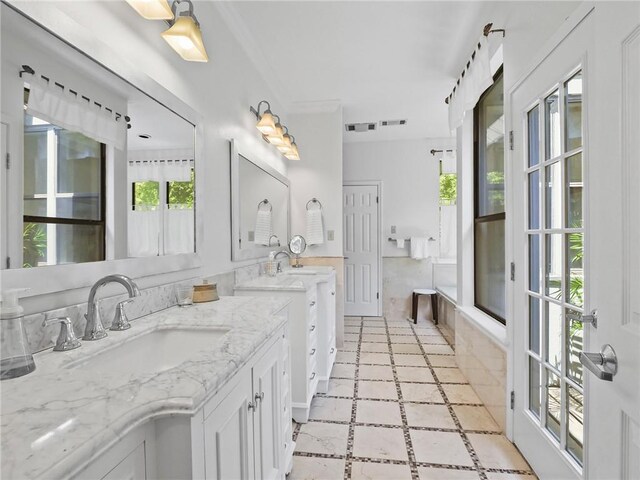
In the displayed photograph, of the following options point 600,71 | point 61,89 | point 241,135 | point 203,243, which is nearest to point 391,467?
point 203,243

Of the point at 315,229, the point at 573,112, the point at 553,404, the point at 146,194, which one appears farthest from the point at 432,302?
the point at 146,194

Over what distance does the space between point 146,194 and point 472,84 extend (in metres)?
2.19

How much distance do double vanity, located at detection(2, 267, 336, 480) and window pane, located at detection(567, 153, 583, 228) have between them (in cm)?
124

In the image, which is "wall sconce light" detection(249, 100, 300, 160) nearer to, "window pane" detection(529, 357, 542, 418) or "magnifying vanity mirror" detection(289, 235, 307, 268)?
"magnifying vanity mirror" detection(289, 235, 307, 268)

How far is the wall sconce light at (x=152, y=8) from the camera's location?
1136mm

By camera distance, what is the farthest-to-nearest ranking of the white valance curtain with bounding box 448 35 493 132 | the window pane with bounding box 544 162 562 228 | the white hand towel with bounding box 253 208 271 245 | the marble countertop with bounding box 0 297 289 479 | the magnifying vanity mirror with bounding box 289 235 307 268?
1. the magnifying vanity mirror with bounding box 289 235 307 268
2. the white hand towel with bounding box 253 208 271 245
3. the white valance curtain with bounding box 448 35 493 132
4. the window pane with bounding box 544 162 562 228
5. the marble countertop with bounding box 0 297 289 479

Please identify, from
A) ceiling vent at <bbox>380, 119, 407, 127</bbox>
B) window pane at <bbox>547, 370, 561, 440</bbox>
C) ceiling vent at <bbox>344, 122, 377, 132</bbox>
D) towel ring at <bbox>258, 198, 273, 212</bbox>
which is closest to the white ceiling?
ceiling vent at <bbox>380, 119, 407, 127</bbox>

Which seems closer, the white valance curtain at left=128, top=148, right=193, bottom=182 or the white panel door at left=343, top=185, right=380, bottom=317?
the white valance curtain at left=128, top=148, right=193, bottom=182

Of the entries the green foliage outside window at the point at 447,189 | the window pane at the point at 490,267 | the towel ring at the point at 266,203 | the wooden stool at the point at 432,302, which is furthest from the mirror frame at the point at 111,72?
the green foliage outside window at the point at 447,189

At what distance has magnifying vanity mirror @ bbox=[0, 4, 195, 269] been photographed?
2.78ft

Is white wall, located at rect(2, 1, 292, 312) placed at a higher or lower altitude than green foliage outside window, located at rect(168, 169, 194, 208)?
higher

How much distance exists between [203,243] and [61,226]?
0.85m

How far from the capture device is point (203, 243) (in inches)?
71.3

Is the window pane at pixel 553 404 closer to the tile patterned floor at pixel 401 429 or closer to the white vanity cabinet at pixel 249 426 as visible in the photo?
the tile patterned floor at pixel 401 429
